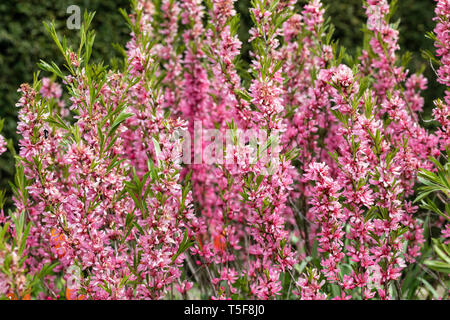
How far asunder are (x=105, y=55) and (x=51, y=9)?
26.8 inches

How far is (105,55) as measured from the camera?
473 centimetres

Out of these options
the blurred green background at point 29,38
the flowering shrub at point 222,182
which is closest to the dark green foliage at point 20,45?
the blurred green background at point 29,38

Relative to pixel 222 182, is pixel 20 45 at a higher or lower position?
higher

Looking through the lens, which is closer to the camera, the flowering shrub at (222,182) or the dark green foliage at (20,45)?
the flowering shrub at (222,182)

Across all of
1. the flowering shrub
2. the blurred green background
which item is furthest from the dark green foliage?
the flowering shrub

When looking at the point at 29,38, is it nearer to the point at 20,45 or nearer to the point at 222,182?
the point at 20,45

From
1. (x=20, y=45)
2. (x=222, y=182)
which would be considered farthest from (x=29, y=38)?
(x=222, y=182)

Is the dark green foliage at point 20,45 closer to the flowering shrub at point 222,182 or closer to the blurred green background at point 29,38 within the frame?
the blurred green background at point 29,38

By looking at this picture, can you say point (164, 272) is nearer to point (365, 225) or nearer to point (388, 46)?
point (365, 225)

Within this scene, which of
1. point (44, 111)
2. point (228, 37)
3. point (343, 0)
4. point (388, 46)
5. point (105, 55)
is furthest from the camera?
point (343, 0)

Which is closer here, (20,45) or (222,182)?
(222,182)

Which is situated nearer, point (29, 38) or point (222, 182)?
point (222, 182)

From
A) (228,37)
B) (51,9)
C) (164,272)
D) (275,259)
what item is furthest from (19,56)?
(275,259)

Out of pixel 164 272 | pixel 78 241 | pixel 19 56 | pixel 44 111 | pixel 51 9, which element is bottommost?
pixel 164 272
